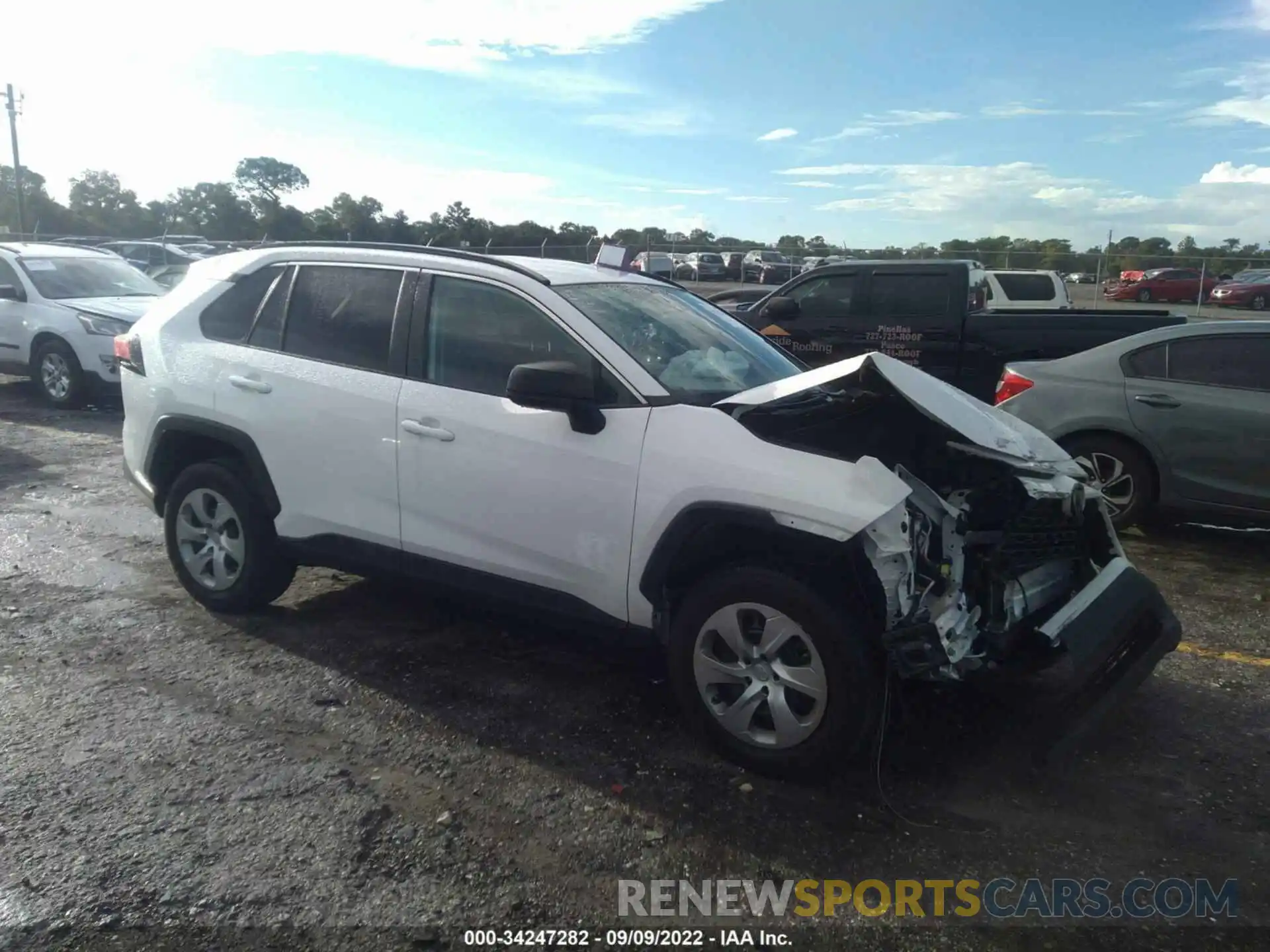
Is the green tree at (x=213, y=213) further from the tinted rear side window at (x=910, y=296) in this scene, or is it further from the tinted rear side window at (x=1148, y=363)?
the tinted rear side window at (x=1148, y=363)

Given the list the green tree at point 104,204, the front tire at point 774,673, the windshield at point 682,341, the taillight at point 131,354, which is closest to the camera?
the front tire at point 774,673

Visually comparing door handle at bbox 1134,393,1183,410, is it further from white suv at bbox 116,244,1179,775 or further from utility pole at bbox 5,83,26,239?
utility pole at bbox 5,83,26,239

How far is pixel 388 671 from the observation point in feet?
14.5

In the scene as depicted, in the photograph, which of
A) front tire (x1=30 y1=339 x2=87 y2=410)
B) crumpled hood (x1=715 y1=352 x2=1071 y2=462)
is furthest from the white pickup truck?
crumpled hood (x1=715 y1=352 x2=1071 y2=462)

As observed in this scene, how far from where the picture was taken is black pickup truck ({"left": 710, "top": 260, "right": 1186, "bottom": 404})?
9.52 meters

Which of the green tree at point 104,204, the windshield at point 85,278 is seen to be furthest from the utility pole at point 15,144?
the windshield at point 85,278

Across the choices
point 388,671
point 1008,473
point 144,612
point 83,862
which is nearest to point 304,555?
point 388,671

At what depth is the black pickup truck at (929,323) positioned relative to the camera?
952cm

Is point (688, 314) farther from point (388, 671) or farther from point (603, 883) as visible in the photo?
point (603, 883)

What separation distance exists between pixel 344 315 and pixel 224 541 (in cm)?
135

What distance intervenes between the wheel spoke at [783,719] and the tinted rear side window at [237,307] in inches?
126

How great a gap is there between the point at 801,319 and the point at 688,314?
6.50 meters

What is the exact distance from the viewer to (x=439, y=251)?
4.62m

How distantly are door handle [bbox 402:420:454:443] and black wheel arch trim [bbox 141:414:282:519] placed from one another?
36.8 inches
